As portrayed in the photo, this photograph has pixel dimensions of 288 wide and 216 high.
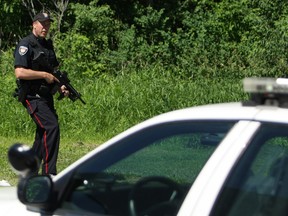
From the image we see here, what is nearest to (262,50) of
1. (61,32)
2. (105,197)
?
(61,32)

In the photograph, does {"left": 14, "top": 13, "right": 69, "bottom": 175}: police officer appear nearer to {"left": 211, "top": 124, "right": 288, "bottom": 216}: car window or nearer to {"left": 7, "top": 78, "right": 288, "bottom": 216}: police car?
{"left": 7, "top": 78, "right": 288, "bottom": 216}: police car

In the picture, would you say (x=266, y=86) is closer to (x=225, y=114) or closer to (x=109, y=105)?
(x=225, y=114)

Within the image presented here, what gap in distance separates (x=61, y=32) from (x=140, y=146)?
50.1 feet

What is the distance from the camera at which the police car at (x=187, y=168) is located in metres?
3.36

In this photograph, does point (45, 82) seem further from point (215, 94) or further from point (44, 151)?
point (215, 94)

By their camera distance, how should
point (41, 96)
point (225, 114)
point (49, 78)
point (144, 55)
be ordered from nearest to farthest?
point (225, 114) → point (49, 78) → point (41, 96) → point (144, 55)

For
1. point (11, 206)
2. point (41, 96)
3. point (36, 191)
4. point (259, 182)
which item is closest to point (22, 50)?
point (41, 96)

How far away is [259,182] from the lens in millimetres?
3414

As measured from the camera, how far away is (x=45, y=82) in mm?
8125

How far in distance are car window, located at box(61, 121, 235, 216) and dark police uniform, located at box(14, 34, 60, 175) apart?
4.24m

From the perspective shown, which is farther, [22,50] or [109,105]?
[109,105]

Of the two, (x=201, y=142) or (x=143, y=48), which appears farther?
(x=143, y=48)

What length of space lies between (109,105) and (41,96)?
14.0ft

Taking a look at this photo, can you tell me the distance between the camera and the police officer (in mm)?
7980
